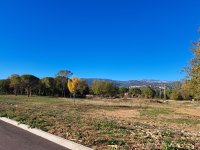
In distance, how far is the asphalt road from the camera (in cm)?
824

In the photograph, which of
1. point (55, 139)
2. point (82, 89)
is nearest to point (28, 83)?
point (82, 89)

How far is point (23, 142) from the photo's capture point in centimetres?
901

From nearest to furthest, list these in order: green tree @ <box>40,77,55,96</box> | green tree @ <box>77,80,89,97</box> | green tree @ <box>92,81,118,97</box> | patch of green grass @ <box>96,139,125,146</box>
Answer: patch of green grass @ <box>96,139,125,146</box> < green tree @ <box>77,80,89,97</box> < green tree @ <box>40,77,55,96</box> < green tree @ <box>92,81,118,97</box>

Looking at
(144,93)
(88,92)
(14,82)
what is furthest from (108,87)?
(14,82)

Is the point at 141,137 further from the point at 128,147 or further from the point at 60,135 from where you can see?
the point at 60,135

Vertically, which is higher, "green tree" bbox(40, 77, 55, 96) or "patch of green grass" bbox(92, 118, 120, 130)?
"green tree" bbox(40, 77, 55, 96)

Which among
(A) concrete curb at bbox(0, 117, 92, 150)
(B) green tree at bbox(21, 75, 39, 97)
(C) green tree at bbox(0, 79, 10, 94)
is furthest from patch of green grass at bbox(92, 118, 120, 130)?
(C) green tree at bbox(0, 79, 10, 94)

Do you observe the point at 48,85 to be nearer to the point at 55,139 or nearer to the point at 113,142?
the point at 55,139

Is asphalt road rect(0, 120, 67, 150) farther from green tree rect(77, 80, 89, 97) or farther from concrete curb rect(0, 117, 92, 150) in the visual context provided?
green tree rect(77, 80, 89, 97)

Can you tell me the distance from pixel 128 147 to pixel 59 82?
108138 millimetres

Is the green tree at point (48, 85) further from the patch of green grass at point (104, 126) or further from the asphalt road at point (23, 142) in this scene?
the asphalt road at point (23, 142)

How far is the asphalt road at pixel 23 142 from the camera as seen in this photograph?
8242mm

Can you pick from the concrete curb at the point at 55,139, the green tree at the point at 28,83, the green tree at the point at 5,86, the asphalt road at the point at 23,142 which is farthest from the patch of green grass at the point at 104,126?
the green tree at the point at 5,86

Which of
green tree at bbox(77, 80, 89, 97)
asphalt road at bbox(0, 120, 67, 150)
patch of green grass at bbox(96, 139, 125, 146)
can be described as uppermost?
green tree at bbox(77, 80, 89, 97)
